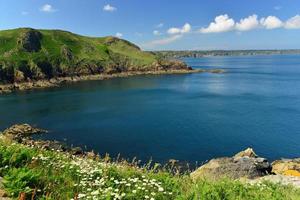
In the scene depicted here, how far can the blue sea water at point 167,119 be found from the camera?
56.2 meters

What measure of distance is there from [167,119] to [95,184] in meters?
69.0

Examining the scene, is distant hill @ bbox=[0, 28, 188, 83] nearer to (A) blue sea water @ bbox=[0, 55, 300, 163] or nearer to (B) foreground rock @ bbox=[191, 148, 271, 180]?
(A) blue sea water @ bbox=[0, 55, 300, 163]

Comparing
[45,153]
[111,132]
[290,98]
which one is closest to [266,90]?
[290,98]

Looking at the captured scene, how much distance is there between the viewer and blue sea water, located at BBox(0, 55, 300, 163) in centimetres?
5619

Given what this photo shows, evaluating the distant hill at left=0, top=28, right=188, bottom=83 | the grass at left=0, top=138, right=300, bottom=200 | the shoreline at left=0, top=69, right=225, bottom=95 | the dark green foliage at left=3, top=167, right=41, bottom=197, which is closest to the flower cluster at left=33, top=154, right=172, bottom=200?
the grass at left=0, top=138, right=300, bottom=200

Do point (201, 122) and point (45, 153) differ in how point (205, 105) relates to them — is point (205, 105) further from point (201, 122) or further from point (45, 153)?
point (45, 153)

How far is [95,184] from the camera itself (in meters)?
9.37

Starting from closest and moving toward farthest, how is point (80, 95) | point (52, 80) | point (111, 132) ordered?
point (111, 132)
point (80, 95)
point (52, 80)

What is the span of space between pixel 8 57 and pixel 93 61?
147 ft

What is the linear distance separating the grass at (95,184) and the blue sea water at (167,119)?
1519 inches

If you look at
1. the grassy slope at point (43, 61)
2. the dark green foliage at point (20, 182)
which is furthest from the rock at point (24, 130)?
the grassy slope at point (43, 61)

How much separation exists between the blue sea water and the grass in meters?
38.6

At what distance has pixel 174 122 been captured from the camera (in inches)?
2948


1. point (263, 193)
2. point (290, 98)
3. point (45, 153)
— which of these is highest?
point (45, 153)
